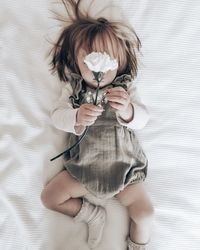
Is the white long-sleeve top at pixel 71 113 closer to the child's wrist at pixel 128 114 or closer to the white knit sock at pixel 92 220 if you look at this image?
the child's wrist at pixel 128 114

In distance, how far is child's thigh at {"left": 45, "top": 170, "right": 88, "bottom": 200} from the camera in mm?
922

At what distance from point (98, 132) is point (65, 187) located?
129mm

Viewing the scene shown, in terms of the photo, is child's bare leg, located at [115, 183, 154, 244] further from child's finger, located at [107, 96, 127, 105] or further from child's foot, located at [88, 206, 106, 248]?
child's finger, located at [107, 96, 127, 105]

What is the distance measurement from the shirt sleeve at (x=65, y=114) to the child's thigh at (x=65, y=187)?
9 centimetres

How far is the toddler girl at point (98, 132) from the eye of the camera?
0.92 metres

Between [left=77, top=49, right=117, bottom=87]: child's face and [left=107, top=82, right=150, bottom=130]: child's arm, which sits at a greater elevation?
[left=77, top=49, right=117, bottom=87]: child's face

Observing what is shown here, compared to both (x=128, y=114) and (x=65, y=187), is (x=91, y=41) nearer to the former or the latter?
(x=128, y=114)

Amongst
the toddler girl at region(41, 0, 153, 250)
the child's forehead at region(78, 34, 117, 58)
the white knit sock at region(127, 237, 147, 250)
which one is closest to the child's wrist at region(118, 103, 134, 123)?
the toddler girl at region(41, 0, 153, 250)

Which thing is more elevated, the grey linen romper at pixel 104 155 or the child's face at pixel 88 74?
the child's face at pixel 88 74

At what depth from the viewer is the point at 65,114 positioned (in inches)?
36.4

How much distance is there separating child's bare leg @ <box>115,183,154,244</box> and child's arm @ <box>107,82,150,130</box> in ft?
0.41

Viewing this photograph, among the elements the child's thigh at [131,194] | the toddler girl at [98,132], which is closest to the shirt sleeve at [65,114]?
the toddler girl at [98,132]

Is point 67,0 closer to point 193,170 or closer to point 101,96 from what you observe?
point 101,96

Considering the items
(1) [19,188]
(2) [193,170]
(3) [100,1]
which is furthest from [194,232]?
(3) [100,1]
